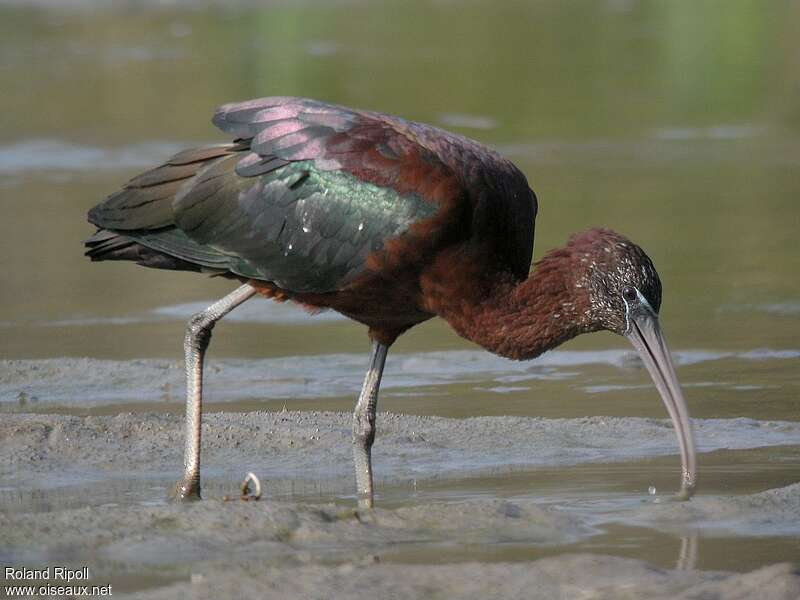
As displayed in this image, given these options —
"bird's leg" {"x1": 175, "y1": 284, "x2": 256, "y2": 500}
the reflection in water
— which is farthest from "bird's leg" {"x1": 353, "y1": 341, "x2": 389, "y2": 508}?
the reflection in water

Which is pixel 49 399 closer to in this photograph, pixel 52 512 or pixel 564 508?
pixel 52 512

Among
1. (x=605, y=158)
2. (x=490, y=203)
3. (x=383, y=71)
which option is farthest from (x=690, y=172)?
(x=490, y=203)

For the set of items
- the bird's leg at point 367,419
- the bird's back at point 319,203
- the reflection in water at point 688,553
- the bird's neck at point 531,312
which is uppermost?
the bird's back at point 319,203

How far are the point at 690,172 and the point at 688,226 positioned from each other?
2.13 meters

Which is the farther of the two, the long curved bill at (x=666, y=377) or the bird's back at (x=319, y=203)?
the bird's back at (x=319, y=203)

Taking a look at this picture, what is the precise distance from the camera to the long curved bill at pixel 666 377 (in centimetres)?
663

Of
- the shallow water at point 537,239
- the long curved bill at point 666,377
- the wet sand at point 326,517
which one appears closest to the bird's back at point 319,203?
the long curved bill at point 666,377

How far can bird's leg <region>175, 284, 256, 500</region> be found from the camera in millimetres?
7012

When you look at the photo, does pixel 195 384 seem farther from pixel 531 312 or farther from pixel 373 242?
pixel 531 312

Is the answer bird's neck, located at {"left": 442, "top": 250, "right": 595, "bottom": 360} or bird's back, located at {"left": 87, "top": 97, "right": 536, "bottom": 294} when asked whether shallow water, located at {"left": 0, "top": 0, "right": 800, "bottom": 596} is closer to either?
bird's neck, located at {"left": 442, "top": 250, "right": 595, "bottom": 360}

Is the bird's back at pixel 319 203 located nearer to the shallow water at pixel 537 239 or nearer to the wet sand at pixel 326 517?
the wet sand at pixel 326 517

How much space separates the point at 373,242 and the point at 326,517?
127 centimetres

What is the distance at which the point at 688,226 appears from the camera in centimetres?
1266

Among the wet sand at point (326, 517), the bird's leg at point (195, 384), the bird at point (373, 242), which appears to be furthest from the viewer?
the bird's leg at point (195, 384)
